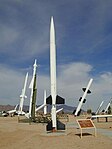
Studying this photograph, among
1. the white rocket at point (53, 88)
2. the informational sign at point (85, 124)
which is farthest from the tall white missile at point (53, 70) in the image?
the informational sign at point (85, 124)

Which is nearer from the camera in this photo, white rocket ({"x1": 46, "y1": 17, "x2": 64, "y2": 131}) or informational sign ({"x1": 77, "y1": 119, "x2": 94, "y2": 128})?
informational sign ({"x1": 77, "y1": 119, "x2": 94, "y2": 128})

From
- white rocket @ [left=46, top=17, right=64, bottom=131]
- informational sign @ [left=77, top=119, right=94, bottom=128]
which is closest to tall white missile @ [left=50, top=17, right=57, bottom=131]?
white rocket @ [left=46, top=17, right=64, bottom=131]

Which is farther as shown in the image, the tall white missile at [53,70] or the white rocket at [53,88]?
the tall white missile at [53,70]

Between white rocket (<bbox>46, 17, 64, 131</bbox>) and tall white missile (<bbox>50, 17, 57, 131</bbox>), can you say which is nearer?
white rocket (<bbox>46, 17, 64, 131</bbox>)

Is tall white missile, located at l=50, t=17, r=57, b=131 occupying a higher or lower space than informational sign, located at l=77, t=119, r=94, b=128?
higher

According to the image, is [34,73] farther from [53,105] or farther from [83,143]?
[83,143]

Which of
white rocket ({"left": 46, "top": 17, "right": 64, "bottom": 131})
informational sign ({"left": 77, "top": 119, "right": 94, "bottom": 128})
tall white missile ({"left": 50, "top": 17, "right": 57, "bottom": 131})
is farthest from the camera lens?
tall white missile ({"left": 50, "top": 17, "right": 57, "bottom": 131})

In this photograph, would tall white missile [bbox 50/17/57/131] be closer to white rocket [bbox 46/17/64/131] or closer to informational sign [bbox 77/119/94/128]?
white rocket [bbox 46/17/64/131]

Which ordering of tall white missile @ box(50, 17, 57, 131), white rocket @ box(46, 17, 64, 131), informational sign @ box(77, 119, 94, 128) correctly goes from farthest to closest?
tall white missile @ box(50, 17, 57, 131), white rocket @ box(46, 17, 64, 131), informational sign @ box(77, 119, 94, 128)

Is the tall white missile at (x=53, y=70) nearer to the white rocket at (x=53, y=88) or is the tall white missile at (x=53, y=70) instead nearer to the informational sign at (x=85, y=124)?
the white rocket at (x=53, y=88)

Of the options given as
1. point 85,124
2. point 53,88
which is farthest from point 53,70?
point 85,124

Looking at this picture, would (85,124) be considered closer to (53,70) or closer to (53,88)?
(53,88)

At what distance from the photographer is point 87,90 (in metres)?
51.9

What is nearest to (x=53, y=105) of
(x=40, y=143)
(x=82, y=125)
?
(x=82, y=125)
